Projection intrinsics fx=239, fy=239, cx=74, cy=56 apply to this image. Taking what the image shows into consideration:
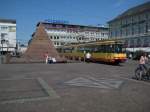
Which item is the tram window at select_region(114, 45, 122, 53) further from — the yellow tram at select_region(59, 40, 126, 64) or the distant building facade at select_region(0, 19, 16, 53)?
the distant building facade at select_region(0, 19, 16, 53)

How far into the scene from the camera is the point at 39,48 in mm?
40094

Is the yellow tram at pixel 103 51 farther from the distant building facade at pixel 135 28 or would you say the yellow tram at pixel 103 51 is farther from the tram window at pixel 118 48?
the distant building facade at pixel 135 28

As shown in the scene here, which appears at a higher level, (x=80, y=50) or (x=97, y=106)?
(x=80, y=50)

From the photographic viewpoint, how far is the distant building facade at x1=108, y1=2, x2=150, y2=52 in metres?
64.3

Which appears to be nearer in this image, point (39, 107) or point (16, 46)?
point (39, 107)

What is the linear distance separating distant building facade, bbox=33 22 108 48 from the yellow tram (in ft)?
193

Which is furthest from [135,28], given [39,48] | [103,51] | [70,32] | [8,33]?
[8,33]

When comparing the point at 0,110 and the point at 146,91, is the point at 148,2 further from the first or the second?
the point at 0,110

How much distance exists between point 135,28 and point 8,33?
166 ft

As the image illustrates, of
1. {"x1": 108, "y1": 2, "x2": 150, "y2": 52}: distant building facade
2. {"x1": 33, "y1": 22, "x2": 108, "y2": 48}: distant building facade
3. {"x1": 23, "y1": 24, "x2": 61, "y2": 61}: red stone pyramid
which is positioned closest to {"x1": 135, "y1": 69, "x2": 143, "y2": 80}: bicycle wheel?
{"x1": 23, "y1": 24, "x2": 61, "y2": 61}: red stone pyramid

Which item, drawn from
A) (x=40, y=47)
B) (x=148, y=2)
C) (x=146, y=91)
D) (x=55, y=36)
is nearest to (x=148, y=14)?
(x=148, y=2)

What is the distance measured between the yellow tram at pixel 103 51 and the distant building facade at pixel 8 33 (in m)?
55.2

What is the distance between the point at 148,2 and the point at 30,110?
238ft

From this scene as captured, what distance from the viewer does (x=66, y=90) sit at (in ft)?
35.5
